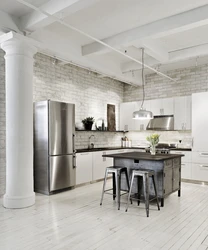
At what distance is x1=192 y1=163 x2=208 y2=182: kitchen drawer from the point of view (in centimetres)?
608

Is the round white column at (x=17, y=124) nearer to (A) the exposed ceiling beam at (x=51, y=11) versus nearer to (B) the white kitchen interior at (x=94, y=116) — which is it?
(B) the white kitchen interior at (x=94, y=116)

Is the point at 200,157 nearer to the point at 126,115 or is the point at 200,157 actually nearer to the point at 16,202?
the point at 126,115

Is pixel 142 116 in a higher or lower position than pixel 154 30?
lower

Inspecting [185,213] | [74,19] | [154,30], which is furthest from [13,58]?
[185,213]

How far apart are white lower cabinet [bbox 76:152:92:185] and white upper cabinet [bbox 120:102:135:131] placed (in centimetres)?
240

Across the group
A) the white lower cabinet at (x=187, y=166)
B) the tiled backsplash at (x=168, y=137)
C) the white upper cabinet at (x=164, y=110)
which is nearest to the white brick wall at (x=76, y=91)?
the white upper cabinet at (x=164, y=110)

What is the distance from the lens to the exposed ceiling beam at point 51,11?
137 inches

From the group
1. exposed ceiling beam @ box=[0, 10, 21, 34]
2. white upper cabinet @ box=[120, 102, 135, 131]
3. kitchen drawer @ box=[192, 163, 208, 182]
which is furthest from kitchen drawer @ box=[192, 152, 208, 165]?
exposed ceiling beam @ box=[0, 10, 21, 34]

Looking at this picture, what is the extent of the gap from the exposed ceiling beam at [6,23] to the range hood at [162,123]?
4.73m

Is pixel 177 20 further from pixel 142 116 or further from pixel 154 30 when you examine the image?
pixel 142 116

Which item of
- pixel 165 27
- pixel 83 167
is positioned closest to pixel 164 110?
pixel 83 167

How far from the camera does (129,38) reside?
4.82 meters

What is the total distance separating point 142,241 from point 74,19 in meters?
3.91

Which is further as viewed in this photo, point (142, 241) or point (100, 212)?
point (100, 212)
